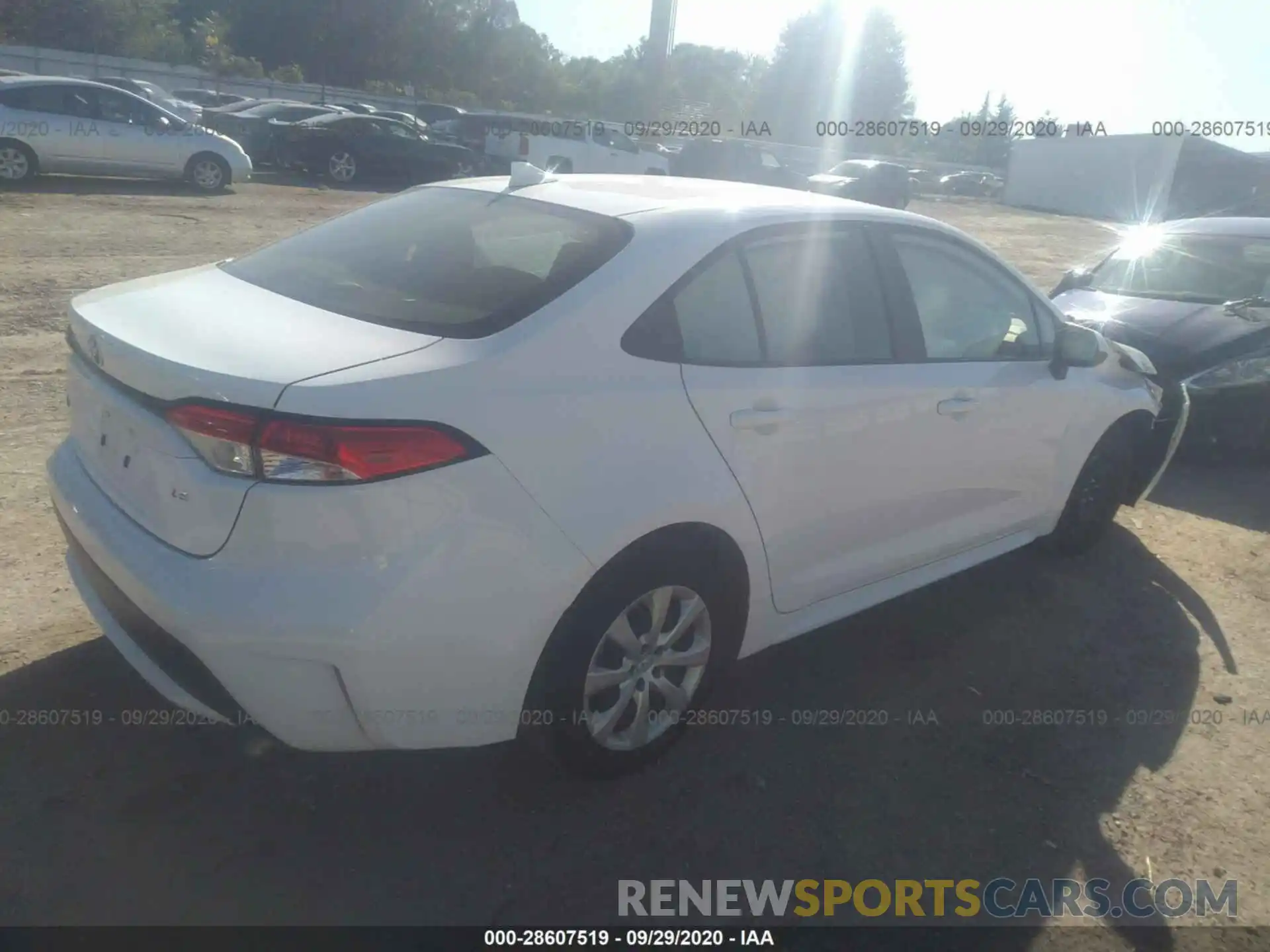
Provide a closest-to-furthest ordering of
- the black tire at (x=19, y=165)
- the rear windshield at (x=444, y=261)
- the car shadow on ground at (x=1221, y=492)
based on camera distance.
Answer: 1. the rear windshield at (x=444, y=261)
2. the car shadow on ground at (x=1221, y=492)
3. the black tire at (x=19, y=165)

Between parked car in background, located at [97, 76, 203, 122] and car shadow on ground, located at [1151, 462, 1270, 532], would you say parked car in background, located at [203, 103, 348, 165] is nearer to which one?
parked car in background, located at [97, 76, 203, 122]

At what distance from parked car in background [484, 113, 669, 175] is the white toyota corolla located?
18.6m

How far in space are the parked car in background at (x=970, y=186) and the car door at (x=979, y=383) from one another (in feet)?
146

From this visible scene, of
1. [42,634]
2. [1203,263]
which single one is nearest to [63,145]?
[42,634]

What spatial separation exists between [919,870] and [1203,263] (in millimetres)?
5993

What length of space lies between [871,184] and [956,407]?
26704 millimetres

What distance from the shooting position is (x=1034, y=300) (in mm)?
4117

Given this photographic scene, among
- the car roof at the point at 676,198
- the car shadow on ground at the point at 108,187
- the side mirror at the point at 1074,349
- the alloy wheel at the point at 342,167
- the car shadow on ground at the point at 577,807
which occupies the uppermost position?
the car roof at the point at 676,198

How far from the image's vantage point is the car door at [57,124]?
1363 cm

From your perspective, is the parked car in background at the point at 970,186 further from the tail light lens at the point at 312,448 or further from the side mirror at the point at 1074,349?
the tail light lens at the point at 312,448

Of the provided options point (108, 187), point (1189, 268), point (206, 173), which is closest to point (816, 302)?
point (1189, 268)

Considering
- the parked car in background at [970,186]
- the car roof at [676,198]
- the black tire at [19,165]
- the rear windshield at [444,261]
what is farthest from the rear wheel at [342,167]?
the parked car in background at [970,186]

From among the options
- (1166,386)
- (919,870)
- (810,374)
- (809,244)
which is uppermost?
(809,244)

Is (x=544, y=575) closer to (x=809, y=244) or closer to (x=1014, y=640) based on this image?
(x=809, y=244)
